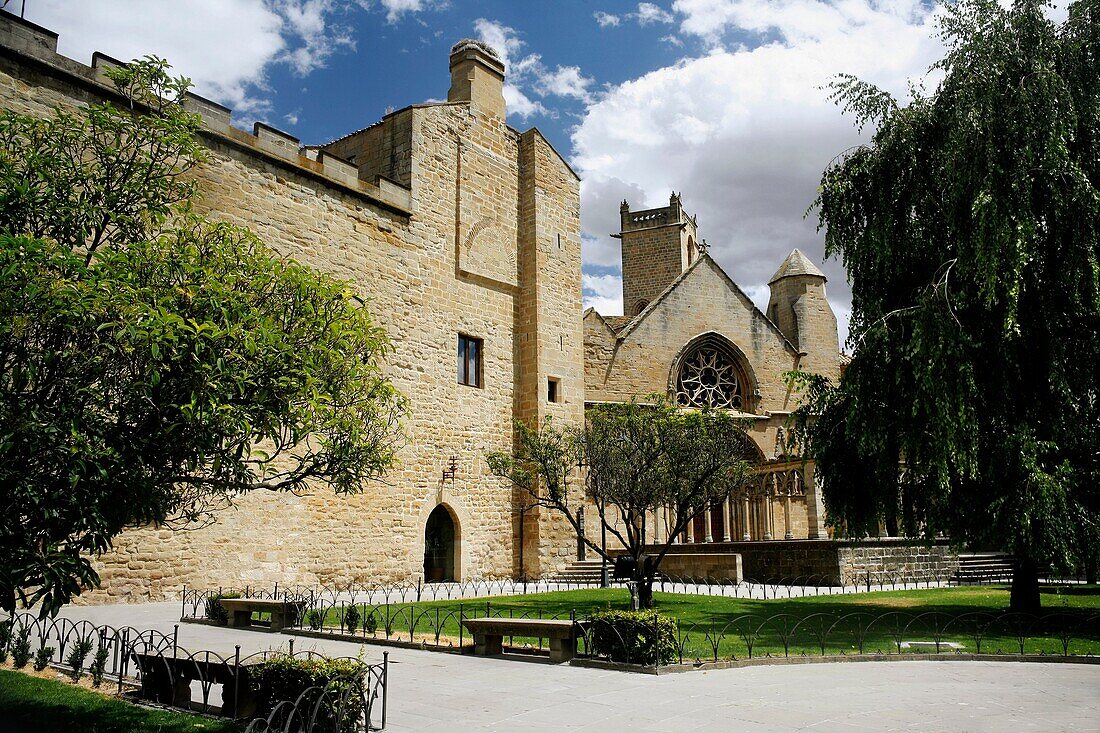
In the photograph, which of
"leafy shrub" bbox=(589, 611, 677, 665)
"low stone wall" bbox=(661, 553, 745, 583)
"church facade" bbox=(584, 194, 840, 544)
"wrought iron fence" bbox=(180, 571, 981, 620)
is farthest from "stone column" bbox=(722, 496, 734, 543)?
"leafy shrub" bbox=(589, 611, 677, 665)

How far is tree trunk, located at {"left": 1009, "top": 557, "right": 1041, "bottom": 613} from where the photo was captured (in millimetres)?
12606

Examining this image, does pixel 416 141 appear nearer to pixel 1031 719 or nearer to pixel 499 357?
pixel 499 357

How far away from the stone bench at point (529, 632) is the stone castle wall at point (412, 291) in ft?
26.2

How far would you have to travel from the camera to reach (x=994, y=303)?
11.1m

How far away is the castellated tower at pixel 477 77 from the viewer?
22.8m

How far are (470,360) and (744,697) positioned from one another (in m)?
15.3

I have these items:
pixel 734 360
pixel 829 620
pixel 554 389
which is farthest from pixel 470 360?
pixel 734 360

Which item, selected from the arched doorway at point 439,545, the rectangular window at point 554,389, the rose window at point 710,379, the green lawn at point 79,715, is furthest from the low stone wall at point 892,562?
the green lawn at point 79,715

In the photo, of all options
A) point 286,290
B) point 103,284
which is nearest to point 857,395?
point 286,290

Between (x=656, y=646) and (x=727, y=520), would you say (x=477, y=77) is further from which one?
(x=656, y=646)

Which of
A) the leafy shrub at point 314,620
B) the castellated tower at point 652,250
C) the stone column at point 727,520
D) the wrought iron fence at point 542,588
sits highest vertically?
the castellated tower at point 652,250

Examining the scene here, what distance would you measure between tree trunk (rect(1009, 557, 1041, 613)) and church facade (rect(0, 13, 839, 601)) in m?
9.97

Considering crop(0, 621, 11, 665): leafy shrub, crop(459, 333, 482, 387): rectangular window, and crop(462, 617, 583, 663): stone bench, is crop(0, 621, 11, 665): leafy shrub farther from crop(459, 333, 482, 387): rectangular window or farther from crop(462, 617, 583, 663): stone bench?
crop(459, 333, 482, 387): rectangular window

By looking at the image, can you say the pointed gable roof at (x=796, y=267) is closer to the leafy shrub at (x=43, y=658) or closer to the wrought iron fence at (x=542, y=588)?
the wrought iron fence at (x=542, y=588)
